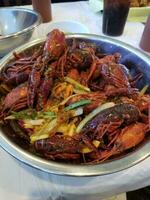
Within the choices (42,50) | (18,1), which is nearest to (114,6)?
(42,50)

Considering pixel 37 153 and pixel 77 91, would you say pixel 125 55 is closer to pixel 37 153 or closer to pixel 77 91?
pixel 77 91

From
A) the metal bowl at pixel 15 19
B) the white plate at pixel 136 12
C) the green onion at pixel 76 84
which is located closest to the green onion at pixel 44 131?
the green onion at pixel 76 84

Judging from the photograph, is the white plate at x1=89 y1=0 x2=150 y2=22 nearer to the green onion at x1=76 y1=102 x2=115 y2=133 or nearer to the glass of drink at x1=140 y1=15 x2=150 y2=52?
the glass of drink at x1=140 y1=15 x2=150 y2=52

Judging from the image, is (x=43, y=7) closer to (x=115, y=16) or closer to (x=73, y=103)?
(x=115, y=16)

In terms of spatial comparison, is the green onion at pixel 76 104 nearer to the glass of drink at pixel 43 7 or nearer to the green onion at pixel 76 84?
the green onion at pixel 76 84

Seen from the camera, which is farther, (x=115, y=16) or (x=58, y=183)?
(x=115, y=16)

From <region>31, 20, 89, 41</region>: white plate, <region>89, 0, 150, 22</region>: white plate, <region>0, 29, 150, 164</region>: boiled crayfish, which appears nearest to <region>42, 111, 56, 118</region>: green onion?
<region>0, 29, 150, 164</region>: boiled crayfish

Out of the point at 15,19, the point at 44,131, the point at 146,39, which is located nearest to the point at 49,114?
the point at 44,131
